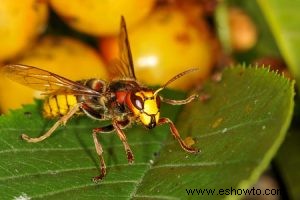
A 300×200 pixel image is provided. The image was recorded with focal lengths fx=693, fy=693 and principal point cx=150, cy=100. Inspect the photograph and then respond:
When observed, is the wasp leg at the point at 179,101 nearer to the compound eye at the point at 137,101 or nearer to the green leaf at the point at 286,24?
the compound eye at the point at 137,101

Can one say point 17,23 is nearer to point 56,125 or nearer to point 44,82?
point 44,82

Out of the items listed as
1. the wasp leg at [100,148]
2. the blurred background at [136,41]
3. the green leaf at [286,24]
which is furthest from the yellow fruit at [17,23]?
the green leaf at [286,24]

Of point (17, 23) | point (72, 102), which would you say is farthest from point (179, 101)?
point (17, 23)

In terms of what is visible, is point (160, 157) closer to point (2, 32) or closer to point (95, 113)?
point (95, 113)

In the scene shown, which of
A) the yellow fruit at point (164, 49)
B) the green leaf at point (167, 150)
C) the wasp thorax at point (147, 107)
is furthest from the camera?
the yellow fruit at point (164, 49)

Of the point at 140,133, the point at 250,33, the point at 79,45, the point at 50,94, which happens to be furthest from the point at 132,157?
the point at 250,33
